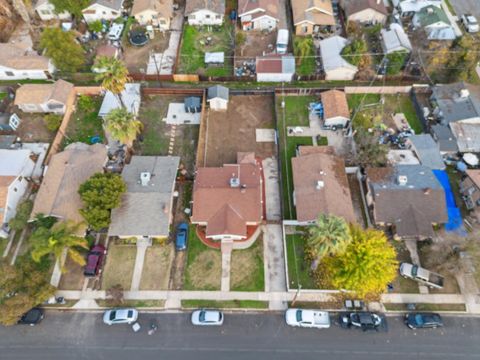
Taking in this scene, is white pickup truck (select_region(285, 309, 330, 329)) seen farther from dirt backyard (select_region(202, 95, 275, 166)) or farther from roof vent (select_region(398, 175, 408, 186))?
dirt backyard (select_region(202, 95, 275, 166))

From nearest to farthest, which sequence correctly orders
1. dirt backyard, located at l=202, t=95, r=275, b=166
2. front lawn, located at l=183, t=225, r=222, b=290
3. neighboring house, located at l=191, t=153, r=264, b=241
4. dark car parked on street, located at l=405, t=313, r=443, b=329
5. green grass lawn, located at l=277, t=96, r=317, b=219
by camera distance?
dark car parked on street, located at l=405, t=313, r=443, b=329
front lawn, located at l=183, t=225, r=222, b=290
neighboring house, located at l=191, t=153, r=264, b=241
green grass lawn, located at l=277, t=96, r=317, b=219
dirt backyard, located at l=202, t=95, r=275, b=166

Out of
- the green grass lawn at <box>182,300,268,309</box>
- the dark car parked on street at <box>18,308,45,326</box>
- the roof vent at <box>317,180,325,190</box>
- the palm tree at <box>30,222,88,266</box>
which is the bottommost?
the dark car parked on street at <box>18,308,45,326</box>

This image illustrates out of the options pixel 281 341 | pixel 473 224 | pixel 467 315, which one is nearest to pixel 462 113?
pixel 473 224

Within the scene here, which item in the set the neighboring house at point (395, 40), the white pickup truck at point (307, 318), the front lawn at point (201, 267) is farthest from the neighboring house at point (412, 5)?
the white pickup truck at point (307, 318)

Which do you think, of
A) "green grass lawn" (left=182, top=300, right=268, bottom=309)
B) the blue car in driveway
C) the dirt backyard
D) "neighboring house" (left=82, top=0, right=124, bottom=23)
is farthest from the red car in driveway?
"neighboring house" (left=82, top=0, right=124, bottom=23)

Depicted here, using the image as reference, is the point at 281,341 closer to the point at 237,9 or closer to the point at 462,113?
the point at 462,113

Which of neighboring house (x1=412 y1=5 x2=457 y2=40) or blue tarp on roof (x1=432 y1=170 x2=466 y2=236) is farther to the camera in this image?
neighboring house (x1=412 y1=5 x2=457 y2=40)

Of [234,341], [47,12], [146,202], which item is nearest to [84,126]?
[146,202]
